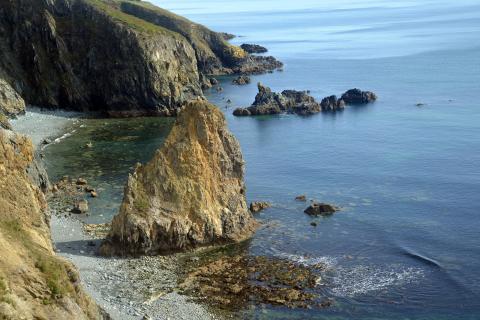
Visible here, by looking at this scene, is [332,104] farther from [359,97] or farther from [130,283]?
[130,283]

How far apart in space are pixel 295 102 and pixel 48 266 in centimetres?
11804

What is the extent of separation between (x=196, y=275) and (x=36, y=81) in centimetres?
9206

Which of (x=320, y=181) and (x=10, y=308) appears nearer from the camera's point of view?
(x=10, y=308)

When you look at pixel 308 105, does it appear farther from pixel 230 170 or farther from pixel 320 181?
pixel 230 170

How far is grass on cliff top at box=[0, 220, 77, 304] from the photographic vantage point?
1248 inches

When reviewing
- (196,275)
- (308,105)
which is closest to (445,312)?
(196,275)

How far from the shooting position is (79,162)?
308 ft

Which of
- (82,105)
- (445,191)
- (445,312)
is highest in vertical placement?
(82,105)

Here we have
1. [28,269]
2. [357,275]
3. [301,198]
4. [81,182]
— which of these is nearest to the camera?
[28,269]

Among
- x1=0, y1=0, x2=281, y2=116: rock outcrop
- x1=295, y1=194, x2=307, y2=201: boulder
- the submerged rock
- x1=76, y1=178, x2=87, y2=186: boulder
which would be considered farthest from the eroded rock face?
the submerged rock

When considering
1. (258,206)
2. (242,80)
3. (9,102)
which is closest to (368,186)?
(258,206)

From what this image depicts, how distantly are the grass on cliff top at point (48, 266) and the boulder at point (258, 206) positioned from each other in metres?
39.4

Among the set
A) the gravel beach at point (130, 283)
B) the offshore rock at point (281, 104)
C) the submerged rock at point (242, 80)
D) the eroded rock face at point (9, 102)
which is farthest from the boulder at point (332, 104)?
the gravel beach at point (130, 283)

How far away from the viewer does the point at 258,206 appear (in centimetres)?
7394
